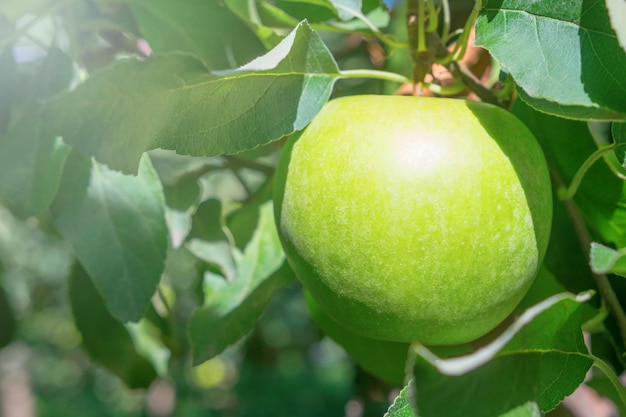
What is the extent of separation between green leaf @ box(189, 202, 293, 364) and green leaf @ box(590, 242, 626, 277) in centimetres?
39

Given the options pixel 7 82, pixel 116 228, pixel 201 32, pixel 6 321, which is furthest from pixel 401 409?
pixel 6 321

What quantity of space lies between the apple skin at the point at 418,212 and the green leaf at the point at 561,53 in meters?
0.06

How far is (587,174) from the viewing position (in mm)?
674

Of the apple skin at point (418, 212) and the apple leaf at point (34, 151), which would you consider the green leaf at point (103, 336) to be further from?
the apple skin at point (418, 212)

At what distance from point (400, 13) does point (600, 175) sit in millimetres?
553

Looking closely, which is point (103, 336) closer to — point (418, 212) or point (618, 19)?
point (418, 212)

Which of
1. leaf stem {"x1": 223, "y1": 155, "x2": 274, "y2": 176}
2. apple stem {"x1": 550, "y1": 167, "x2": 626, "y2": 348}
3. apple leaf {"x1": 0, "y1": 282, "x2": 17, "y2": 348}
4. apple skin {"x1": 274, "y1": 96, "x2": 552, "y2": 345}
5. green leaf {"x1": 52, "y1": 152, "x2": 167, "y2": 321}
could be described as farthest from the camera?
apple leaf {"x1": 0, "y1": 282, "x2": 17, "y2": 348}

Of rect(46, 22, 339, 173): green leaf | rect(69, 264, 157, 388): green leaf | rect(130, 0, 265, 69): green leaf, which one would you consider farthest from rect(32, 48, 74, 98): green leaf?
rect(69, 264, 157, 388): green leaf

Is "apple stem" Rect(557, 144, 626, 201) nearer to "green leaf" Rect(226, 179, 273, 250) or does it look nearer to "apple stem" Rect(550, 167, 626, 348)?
"apple stem" Rect(550, 167, 626, 348)

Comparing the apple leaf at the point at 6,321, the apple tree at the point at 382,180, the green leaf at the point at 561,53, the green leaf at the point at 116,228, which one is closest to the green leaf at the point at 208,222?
the apple tree at the point at 382,180

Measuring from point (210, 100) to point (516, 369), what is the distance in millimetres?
313

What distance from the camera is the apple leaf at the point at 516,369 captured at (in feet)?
1.32

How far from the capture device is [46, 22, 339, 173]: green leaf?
0.57 m

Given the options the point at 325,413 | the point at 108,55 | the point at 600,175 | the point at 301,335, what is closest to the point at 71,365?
the point at 301,335
